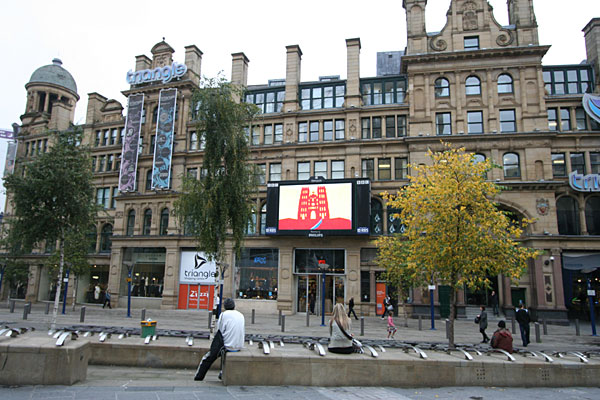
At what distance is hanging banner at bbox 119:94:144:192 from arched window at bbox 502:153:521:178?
3315 centimetres

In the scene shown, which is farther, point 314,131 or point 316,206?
point 314,131

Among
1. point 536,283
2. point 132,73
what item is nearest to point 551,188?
point 536,283

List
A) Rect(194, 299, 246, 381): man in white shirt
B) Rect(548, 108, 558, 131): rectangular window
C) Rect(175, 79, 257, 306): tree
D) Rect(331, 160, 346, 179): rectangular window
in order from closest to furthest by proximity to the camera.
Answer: Rect(194, 299, 246, 381): man in white shirt, Rect(175, 79, 257, 306): tree, Rect(548, 108, 558, 131): rectangular window, Rect(331, 160, 346, 179): rectangular window

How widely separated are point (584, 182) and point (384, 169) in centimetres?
1471

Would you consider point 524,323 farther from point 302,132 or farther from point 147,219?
point 147,219

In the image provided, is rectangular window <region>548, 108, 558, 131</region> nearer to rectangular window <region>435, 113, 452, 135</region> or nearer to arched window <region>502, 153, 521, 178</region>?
arched window <region>502, 153, 521, 178</region>

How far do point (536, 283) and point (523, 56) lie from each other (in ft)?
58.7

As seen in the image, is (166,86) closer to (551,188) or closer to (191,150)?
(191,150)

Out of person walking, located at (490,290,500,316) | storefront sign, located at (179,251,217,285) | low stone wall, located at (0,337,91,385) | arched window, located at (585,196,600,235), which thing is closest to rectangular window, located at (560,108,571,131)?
arched window, located at (585,196,600,235)

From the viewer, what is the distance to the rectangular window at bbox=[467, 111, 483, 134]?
3444 centimetres

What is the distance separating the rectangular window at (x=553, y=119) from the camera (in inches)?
1342

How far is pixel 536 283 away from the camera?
30.6 meters

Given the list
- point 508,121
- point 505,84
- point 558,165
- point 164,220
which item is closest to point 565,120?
point 558,165

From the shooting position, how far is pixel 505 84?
34.6 metres
